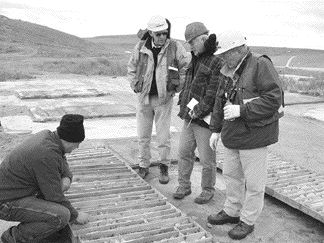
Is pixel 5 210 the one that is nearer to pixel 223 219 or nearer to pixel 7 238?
pixel 7 238

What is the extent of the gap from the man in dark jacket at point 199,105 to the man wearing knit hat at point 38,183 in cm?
141

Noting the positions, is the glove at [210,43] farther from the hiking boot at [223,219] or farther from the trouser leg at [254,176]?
Result: the hiking boot at [223,219]

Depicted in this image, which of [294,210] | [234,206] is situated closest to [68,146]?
[234,206]

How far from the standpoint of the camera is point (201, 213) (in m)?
4.75

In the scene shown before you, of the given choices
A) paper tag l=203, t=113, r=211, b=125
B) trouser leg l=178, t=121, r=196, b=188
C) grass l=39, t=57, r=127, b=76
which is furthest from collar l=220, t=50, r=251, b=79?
grass l=39, t=57, r=127, b=76

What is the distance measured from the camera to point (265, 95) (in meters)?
3.64

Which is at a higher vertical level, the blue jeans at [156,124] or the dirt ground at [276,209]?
the blue jeans at [156,124]

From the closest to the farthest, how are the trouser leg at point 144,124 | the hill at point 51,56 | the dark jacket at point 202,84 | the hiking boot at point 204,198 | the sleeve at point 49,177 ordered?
the sleeve at point 49,177 → the dark jacket at point 202,84 → the hiking boot at point 204,198 → the trouser leg at point 144,124 → the hill at point 51,56

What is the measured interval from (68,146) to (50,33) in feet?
177

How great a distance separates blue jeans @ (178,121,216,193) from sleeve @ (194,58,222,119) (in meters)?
0.24

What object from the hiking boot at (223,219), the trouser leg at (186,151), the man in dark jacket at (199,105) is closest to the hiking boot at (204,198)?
the man in dark jacket at (199,105)

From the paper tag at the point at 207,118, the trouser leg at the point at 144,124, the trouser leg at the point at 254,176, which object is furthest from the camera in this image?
the trouser leg at the point at 144,124

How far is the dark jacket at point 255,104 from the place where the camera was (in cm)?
363

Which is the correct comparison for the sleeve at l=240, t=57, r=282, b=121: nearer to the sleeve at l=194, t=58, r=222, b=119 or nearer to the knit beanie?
the sleeve at l=194, t=58, r=222, b=119
